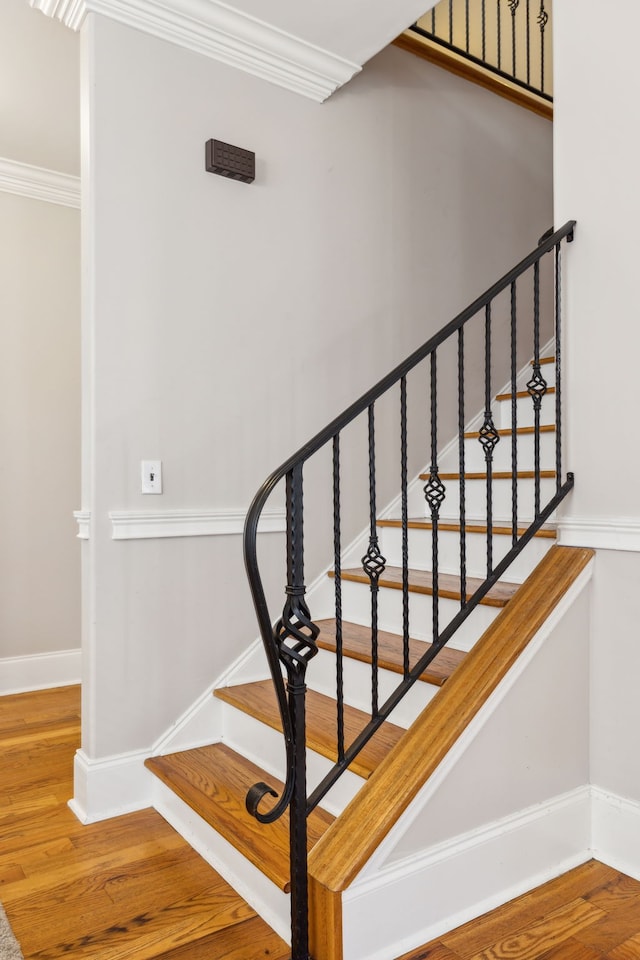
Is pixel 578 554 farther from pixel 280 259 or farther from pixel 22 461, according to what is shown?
pixel 22 461

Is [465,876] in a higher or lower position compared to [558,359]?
lower

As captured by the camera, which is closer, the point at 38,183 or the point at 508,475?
the point at 508,475

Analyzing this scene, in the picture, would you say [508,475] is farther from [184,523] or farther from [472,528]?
[184,523]

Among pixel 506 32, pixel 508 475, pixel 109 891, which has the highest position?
pixel 506 32

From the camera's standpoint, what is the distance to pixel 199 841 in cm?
199

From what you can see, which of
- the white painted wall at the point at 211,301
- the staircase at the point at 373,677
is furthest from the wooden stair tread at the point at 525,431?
the white painted wall at the point at 211,301

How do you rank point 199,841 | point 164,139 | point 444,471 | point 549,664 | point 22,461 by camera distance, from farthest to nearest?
point 22,461
point 444,471
point 164,139
point 199,841
point 549,664

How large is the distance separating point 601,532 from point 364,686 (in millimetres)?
842

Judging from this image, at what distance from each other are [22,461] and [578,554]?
9.51 ft

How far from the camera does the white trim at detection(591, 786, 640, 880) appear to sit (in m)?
1.84

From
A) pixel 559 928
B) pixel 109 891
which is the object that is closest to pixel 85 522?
pixel 109 891

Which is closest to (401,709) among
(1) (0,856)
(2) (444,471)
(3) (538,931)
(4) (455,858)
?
(4) (455,858)

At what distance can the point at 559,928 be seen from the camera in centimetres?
161

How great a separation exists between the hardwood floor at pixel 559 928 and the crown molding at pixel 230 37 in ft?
9.19
